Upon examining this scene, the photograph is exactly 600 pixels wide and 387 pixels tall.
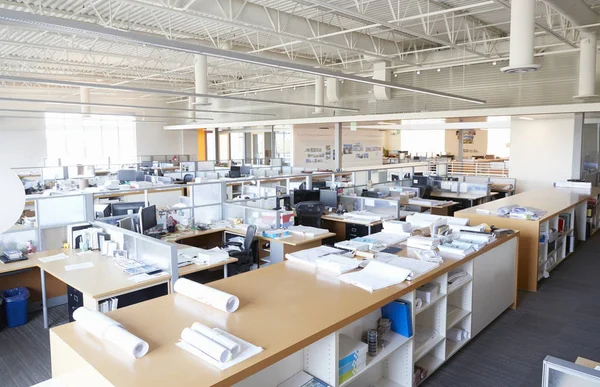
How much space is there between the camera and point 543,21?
9.45 metres

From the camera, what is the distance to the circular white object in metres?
1.78

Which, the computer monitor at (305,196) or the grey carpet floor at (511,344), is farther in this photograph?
the computer monitor at (305,196)

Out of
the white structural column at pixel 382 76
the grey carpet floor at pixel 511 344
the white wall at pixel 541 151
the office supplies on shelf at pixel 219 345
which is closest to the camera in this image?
the office supplies on shelf at pixel 219 345

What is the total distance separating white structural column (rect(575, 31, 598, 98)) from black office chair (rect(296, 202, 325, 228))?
6127mm

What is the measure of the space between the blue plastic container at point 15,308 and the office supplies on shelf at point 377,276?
3780 mm

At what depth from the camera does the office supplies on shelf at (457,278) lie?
11.9 ft

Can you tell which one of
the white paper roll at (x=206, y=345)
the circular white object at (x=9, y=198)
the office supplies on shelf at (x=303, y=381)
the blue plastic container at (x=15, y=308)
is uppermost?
the circular white object at (x=9, y=198)

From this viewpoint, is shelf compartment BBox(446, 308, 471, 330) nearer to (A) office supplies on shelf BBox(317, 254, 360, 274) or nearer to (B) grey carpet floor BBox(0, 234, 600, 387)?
(B) grey carpet floor BBox(0, 234, 600, 387)

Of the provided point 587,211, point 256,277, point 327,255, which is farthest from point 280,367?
point 587,211

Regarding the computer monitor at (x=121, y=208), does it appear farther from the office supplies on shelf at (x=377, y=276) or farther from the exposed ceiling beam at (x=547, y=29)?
the exposed ceiling beam at (x=547, y=29)

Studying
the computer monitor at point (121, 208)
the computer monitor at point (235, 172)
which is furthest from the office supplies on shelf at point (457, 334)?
the computer monitor at point (235, 172)

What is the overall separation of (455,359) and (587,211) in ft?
20.6

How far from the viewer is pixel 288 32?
9055 millimetres

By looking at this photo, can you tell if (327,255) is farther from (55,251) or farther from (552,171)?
(552,171)
